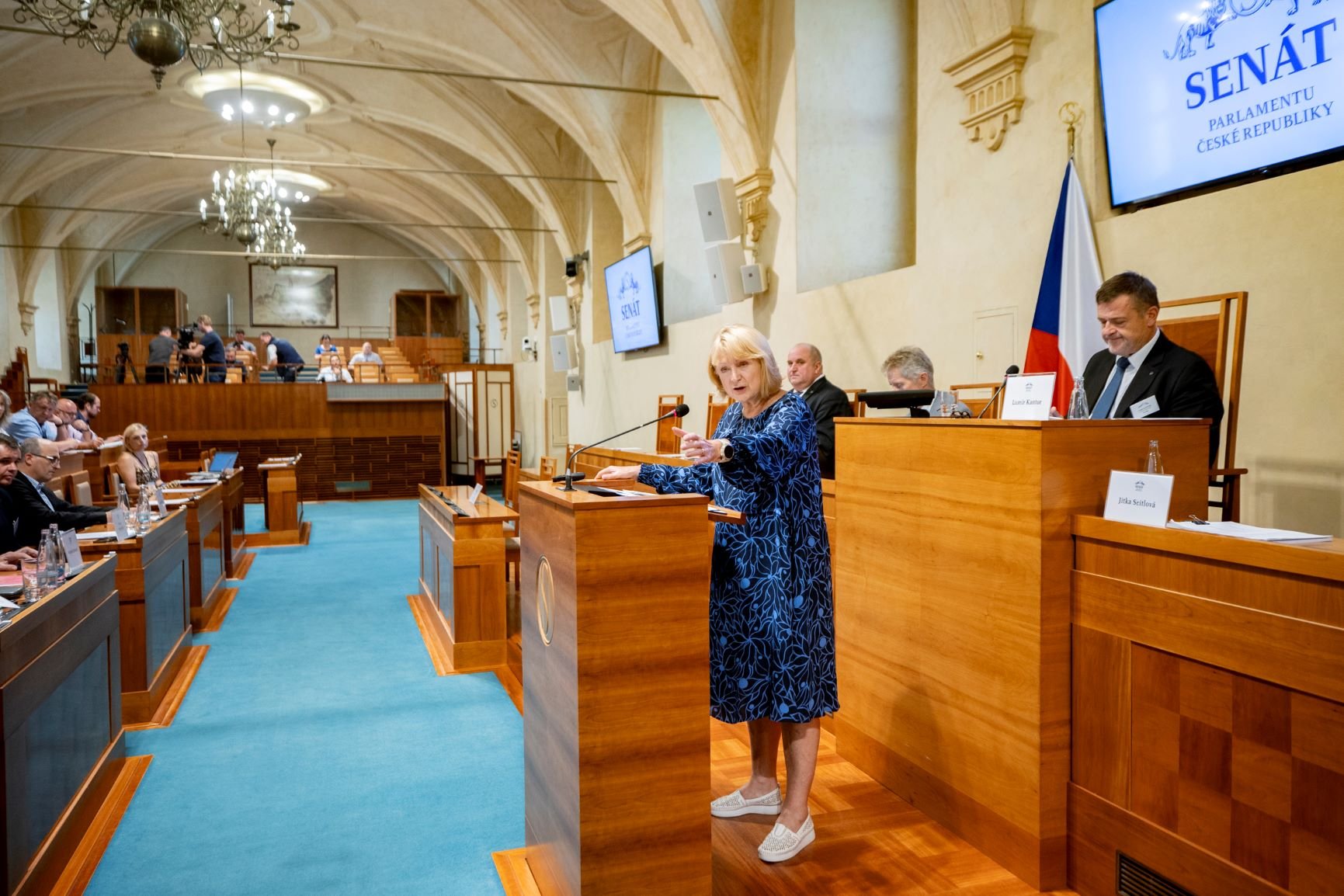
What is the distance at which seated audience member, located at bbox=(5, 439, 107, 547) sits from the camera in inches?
160

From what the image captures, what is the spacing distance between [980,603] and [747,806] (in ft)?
2.93

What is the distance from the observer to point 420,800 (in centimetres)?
308

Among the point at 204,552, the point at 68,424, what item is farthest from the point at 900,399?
the point at 68,424

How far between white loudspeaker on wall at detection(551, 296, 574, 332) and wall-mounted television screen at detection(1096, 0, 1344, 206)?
32.7 feet

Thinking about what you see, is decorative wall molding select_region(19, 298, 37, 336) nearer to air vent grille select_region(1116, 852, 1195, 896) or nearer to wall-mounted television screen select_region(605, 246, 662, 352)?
wall-mounted television screen select_region(605, 246, 662, 352)

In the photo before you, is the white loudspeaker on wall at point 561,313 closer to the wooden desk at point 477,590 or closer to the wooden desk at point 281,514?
the wooden desk at point 281,514

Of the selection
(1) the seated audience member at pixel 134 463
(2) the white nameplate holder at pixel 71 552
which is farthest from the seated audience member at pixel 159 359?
(2) the white nameplate holder at pixel 71 552

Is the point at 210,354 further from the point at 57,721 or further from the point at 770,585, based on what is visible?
the point at 770,585

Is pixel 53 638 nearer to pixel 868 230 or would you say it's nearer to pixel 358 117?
pixel 868 230

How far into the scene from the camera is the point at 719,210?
24.1ft

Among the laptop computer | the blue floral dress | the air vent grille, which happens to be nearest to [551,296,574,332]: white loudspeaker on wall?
the laptop computer

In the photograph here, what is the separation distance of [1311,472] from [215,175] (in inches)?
382

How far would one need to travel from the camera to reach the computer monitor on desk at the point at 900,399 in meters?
2.99

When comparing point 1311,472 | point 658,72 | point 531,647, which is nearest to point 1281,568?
point 531,647
